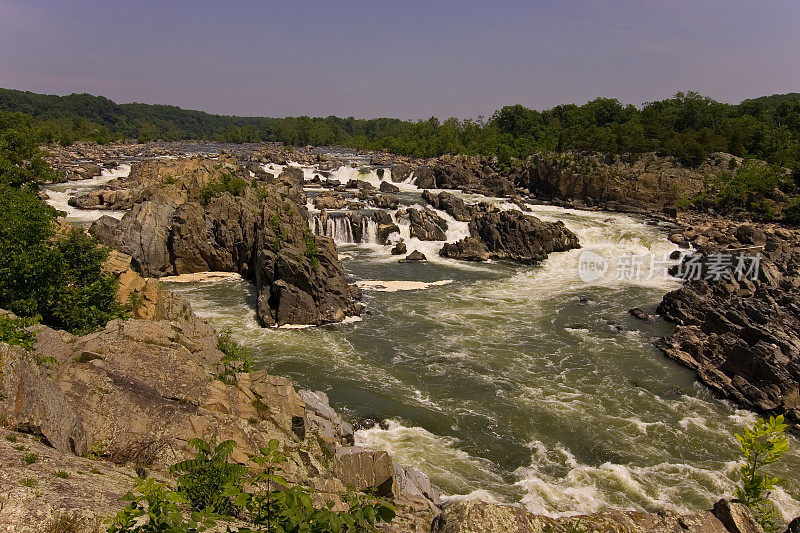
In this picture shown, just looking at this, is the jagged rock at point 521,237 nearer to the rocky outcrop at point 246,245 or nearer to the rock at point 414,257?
the rock at point 414,257

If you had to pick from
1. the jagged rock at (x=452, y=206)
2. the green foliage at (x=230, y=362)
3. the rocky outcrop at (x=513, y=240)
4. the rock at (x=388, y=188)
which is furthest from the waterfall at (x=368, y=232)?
the green foliage at (x=230, y=362)

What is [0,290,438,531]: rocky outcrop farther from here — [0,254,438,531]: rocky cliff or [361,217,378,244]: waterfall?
[361,217,378,244]: waterfall

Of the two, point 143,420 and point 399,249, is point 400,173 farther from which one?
point 143,420

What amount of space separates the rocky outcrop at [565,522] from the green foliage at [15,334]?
8.66 metres

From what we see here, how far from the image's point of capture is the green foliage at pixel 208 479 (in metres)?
6.63

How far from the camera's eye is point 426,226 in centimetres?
4581

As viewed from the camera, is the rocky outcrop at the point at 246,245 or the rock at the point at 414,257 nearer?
the rocky outcrop at the point at 246,245

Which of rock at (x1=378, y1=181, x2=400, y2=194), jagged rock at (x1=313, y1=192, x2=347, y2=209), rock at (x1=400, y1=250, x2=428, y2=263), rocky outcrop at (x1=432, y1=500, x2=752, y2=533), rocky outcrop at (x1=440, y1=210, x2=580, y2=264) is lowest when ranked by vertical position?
rock at (x1=400, y1=250, x2=428, y2=263)

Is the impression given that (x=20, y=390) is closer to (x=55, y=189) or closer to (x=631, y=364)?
(x=631, y=364)

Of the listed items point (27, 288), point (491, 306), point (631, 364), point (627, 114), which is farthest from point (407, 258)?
point (627, 114)

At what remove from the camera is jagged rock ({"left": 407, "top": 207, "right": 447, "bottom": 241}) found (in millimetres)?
45219

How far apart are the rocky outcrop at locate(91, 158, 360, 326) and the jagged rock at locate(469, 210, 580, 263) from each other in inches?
693

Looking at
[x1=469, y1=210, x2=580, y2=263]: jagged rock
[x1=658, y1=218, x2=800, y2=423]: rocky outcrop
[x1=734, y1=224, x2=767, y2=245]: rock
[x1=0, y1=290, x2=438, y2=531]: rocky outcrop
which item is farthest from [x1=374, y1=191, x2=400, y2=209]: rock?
[x1=0, y1=290, x2=438, y2=531]: rocky outcrop

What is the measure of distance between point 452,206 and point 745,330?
31.2 metres
